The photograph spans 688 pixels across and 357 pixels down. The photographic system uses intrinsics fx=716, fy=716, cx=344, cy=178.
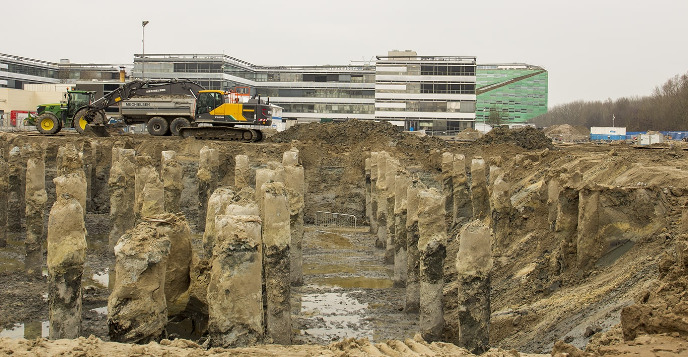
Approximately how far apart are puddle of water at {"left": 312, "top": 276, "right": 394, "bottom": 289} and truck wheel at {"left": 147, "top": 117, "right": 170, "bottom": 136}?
59.8 ft

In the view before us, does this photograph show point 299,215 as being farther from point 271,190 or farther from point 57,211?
point 57,211

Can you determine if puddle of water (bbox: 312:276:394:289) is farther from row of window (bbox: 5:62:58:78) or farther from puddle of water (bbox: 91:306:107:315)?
row of window (bbox: 5:62:58:78)

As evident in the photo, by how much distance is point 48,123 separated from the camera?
3556 cm

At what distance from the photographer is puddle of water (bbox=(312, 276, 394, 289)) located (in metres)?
17.9

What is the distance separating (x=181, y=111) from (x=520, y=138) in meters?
16.8

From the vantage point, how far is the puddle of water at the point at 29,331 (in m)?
12.9

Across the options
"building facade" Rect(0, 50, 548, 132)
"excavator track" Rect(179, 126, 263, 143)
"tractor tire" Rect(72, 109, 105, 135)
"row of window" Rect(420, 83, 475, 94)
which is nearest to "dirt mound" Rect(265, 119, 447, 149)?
"excavator track" Rect(179, 126, 263, 143)

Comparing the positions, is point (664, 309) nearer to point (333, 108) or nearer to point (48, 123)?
point (48, 123)

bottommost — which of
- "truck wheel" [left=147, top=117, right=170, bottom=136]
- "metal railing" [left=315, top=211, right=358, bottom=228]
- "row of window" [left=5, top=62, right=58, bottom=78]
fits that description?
"metal railing" [left=315, top=211, right=358, bottom=228]

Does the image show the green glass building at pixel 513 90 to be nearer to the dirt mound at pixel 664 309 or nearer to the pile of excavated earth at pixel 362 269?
→ the pile of excavated earth at pixel 362 269

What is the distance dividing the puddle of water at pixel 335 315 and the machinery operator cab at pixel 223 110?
1748 cm

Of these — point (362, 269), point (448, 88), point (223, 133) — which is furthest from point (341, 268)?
point (448, 88)

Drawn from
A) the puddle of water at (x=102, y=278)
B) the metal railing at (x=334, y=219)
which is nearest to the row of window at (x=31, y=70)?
the metal railing at (x=334, y=219)

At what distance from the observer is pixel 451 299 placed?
48.5ft
